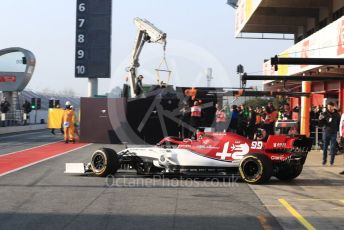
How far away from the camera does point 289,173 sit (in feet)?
42.2

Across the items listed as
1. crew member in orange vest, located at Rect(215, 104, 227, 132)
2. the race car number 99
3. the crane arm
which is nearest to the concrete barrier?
the crane arm

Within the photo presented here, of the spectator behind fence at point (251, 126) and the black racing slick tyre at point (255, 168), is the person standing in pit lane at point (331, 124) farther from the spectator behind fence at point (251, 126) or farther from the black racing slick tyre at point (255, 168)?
the spectator behind fence at point (251, 126)

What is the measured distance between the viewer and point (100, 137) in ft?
83.6

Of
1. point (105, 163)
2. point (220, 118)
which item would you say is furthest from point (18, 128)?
point (105, 163)

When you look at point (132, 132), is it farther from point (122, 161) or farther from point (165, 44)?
point (122, 161)

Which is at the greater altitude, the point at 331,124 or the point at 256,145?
the point at 331,124

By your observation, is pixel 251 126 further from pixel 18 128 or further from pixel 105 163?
pixel 18 128

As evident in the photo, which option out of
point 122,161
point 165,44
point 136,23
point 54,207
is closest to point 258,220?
point 54,207

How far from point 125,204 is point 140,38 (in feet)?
61.1

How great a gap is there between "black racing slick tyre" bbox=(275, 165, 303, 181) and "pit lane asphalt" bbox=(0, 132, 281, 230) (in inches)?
51.7

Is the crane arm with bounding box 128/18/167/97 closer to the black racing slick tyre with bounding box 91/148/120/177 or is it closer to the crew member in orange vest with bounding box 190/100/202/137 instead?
the crew member in orange vest with bounding box 190/100/202/137

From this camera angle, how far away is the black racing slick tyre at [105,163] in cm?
1279

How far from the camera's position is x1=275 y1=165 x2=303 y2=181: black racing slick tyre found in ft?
41.6

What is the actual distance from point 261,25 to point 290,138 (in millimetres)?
28569
